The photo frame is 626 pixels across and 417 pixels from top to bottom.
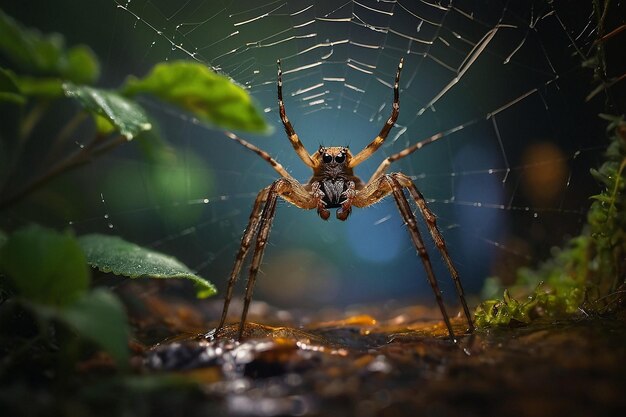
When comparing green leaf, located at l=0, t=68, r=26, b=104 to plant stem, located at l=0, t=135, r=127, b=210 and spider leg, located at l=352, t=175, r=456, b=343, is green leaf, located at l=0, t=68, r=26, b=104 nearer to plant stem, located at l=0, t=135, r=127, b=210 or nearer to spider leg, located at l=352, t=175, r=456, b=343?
plant stem, located at l=0, t=135, r=127, b=210

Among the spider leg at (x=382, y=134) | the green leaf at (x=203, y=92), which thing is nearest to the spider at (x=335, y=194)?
the spider leg at (x=382, y=134)

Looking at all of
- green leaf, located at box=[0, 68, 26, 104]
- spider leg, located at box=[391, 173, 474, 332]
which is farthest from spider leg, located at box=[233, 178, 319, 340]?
green leaf, located at box=[0, 68, 26, 104]

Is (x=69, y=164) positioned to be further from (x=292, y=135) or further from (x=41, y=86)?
(x=292, y=135)

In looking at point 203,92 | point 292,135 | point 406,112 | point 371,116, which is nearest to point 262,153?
point 292,135

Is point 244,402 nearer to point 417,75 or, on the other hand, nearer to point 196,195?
point 196,195

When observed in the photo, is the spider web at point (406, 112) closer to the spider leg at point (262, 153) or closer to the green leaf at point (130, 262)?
the spider leg at point (262, 153)

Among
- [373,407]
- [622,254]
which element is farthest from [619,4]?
[373,407]
